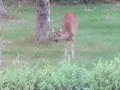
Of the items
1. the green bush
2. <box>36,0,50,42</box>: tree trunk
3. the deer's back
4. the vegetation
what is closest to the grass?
the vegetation

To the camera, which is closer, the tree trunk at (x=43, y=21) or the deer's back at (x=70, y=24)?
the deer's back at (x=70, y=24)

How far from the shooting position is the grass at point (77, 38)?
12078 millimetres

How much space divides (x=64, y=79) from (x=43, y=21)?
8.50 meters

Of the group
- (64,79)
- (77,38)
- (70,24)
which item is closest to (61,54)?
(70,24)

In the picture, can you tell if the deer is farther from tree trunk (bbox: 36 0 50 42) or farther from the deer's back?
tree trunk (bbox: 36 0 50 42)

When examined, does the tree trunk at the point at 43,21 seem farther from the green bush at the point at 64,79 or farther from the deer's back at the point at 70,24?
the green bush at the point at 64,79

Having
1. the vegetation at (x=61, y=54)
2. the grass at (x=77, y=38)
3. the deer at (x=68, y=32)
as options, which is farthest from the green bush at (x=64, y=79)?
the deer at (x=68, y=32)

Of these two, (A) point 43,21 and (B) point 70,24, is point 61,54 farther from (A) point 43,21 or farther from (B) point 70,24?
(A) point 43,21

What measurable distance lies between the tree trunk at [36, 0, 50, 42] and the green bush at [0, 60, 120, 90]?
8.12m

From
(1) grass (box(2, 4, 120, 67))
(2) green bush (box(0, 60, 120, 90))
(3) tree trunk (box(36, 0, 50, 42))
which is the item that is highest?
(2) green bush (box(0, 60, 120, 90))

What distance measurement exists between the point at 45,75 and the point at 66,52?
6.55 metres

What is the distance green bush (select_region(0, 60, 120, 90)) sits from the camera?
5848 mm

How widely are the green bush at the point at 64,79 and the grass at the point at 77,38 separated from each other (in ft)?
15.5

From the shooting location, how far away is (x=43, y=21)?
1431 cm
